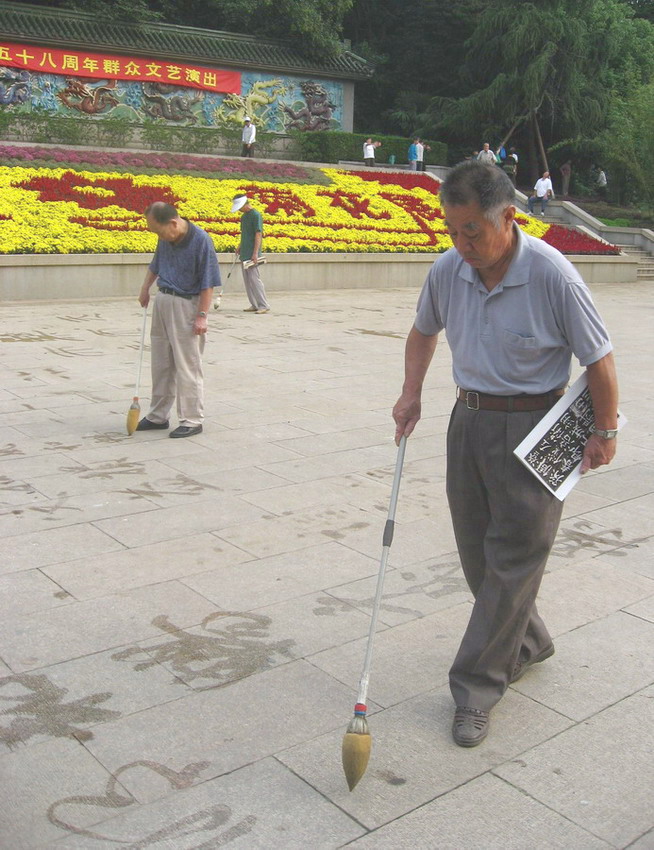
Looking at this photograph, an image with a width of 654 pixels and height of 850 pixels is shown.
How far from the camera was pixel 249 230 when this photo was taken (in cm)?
1359

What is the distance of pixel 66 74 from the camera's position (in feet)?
89.6

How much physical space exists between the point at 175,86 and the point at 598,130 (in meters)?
14.7

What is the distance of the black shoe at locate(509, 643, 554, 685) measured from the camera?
11.5 ft

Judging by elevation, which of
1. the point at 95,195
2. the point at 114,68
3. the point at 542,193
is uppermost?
the point at 114,68

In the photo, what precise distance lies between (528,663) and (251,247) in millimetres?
10691

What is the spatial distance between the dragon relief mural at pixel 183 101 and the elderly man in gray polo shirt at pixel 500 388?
25889 mm

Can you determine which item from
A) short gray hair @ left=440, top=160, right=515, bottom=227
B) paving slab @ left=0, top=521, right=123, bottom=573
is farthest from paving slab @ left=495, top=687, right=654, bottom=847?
paving slab @ left=0, top=521, right=123, bottom=573

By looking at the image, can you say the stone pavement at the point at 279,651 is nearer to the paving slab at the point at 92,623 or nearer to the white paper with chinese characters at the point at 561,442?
the paving slab at the point at 92,623

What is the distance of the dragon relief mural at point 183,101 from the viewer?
27000 mm

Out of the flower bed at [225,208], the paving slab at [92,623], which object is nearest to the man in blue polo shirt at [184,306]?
the paving slab at [92,623]

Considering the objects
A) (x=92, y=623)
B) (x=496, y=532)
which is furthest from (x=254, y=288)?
(x=496, y=532)

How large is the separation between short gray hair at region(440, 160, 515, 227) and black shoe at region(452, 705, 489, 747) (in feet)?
5.22

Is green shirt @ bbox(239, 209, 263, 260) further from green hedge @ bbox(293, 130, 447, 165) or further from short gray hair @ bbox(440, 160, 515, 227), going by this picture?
green hedge @ bbox(293, 130, 447, 165)

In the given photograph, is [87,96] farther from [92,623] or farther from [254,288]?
[92,623]
